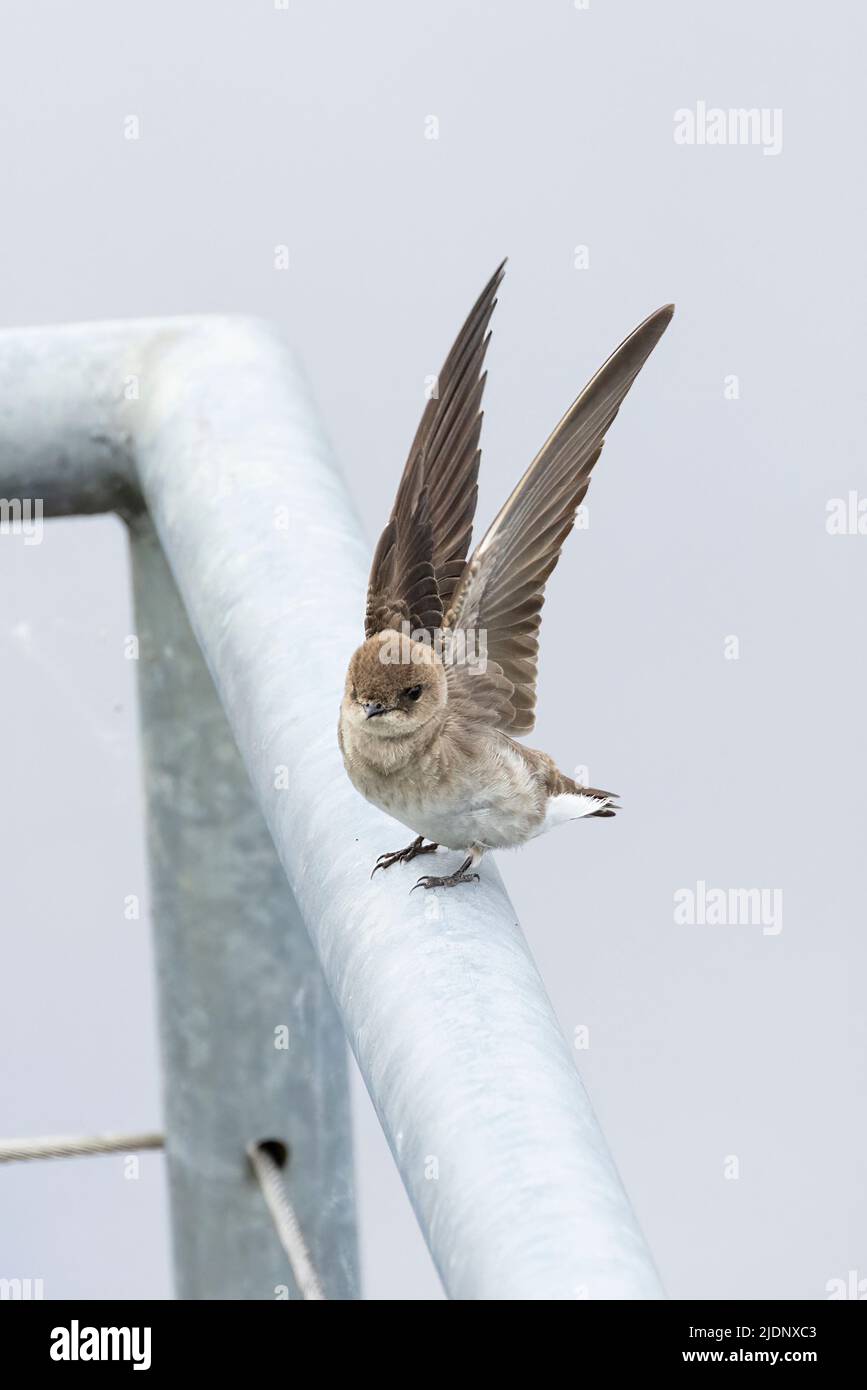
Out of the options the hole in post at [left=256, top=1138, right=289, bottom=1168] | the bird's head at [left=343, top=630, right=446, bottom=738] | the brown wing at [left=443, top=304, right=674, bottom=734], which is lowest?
the hole in post at [left=256, top=1138, right=289, bottom=1168]

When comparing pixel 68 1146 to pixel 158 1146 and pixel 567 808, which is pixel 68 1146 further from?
pixel 567 808

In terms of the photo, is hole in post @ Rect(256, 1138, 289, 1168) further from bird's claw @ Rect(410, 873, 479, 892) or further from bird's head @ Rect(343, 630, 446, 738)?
bird's claw @ Rect(410, 873, 479, 892)

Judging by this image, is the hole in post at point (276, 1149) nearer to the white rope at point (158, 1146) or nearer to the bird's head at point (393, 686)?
the white rope at point (158, 1146)

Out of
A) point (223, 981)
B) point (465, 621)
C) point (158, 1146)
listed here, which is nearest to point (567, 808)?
point (465, 621)

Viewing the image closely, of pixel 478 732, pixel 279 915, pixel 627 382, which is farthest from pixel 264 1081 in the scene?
pixel 627 382

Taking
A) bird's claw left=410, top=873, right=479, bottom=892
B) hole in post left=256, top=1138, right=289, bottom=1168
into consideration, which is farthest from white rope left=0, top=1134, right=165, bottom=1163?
bird's claw left=410, top=873, right=479, bottom=892
